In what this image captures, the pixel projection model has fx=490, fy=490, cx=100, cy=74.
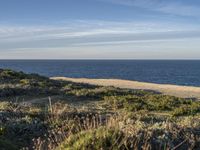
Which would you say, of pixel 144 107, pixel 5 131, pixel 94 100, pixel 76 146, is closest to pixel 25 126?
pixel 5 131

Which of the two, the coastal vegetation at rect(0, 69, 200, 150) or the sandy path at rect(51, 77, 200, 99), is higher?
the coastal vegetation at rect(0, 69, 200, 150)

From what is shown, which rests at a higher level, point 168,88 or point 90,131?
point 90,131

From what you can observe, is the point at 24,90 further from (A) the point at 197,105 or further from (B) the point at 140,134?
(B) the point at 140,134

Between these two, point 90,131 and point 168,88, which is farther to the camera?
point 168,88

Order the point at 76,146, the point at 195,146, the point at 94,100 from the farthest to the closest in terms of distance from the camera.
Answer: the point at 94,100 → the point at 195,146 → the point at 76,146

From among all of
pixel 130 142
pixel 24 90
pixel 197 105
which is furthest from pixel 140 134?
pixel 24 90

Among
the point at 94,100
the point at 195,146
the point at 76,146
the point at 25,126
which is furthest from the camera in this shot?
the point at 94,100

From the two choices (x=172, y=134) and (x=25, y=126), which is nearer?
(x=172, y=134)

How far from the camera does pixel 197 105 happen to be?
23.6 meters

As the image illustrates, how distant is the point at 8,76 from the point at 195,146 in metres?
24.8

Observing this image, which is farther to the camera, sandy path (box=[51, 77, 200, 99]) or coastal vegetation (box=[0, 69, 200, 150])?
sandy path (box=[51, 77, 200, 99])

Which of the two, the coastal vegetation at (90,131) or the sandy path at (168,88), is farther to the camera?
the sandy path at (168,88)

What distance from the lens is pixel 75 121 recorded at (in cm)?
1326

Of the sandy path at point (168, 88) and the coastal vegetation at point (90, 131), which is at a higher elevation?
the coastal vegetation at point (90, 131)
